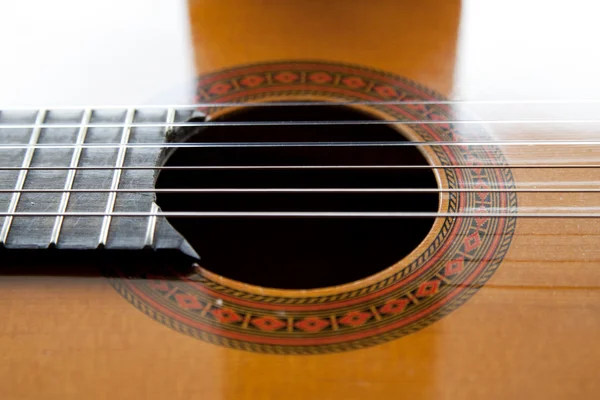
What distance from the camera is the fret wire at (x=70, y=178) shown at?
0.77m

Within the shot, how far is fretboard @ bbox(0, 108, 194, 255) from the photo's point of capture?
76 centimetres

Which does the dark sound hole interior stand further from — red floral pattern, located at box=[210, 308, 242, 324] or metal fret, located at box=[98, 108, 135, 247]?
red floral pattern, located at box=[210, 308, 242, 324]

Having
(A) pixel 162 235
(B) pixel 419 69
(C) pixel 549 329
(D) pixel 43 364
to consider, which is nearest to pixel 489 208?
(C) pixel 549 329

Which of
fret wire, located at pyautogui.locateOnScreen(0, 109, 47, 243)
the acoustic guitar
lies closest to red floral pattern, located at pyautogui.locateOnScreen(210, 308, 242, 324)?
the acoustic guitar

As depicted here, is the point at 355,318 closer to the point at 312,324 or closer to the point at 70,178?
the point at 312,324

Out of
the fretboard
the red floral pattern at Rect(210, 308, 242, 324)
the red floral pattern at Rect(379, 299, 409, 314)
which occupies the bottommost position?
the red floral pattern at Rect(210, 308, 242, 324)

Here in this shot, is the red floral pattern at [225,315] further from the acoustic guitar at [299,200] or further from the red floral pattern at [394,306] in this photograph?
the red floral pattern at [394,306]

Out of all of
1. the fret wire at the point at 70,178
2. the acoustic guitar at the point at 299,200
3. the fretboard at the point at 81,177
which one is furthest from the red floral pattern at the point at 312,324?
the fret wire at the point at 70,178

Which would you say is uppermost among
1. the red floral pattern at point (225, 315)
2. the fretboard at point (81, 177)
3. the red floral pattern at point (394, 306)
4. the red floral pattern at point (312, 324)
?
the fretboard at point (81, 177)

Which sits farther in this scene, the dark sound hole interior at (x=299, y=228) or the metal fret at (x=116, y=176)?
the dark sound hole interior at (x=299, y=228)

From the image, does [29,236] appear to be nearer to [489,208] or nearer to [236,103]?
[236,103]

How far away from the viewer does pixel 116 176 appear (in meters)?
0.82

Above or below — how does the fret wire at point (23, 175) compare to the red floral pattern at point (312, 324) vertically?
above

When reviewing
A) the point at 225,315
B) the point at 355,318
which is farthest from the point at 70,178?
the point at 355,318
